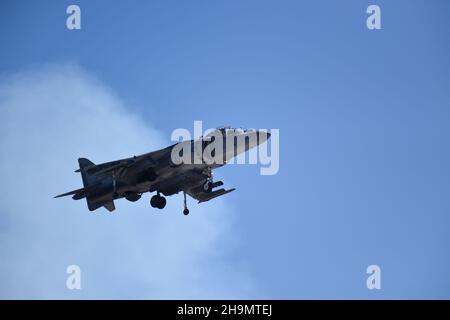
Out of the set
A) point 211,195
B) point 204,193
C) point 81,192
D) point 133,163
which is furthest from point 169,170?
point 81,192

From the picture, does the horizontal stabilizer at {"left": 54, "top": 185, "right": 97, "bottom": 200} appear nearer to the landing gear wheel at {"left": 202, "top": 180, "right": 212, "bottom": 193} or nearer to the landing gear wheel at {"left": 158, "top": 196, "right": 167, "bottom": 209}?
the landing gear wheel at {"left": 158, "top": 196, "right": 167, "bottom": 209}

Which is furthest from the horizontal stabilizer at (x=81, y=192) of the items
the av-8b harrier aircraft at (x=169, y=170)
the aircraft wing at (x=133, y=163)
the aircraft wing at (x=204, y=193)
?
the aircraft wing at (x=204, y=193)

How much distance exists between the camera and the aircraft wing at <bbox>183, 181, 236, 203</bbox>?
5143cm

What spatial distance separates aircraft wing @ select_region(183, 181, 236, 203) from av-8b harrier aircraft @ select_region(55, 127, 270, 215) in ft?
0.08

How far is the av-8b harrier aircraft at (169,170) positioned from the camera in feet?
161

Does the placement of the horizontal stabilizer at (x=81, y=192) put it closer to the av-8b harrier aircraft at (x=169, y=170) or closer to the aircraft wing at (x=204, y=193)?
the av-8b harrier aircraft at (x=169, y=170)

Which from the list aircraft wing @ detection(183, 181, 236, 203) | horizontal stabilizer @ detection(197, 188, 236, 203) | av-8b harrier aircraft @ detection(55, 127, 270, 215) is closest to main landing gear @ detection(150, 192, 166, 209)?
av-8b harrier aircraft @ detection(55, 127, 270, 215)

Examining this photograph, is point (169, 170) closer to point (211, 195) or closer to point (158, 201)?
point (158, 201)

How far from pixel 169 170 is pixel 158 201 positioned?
8.22 ft
